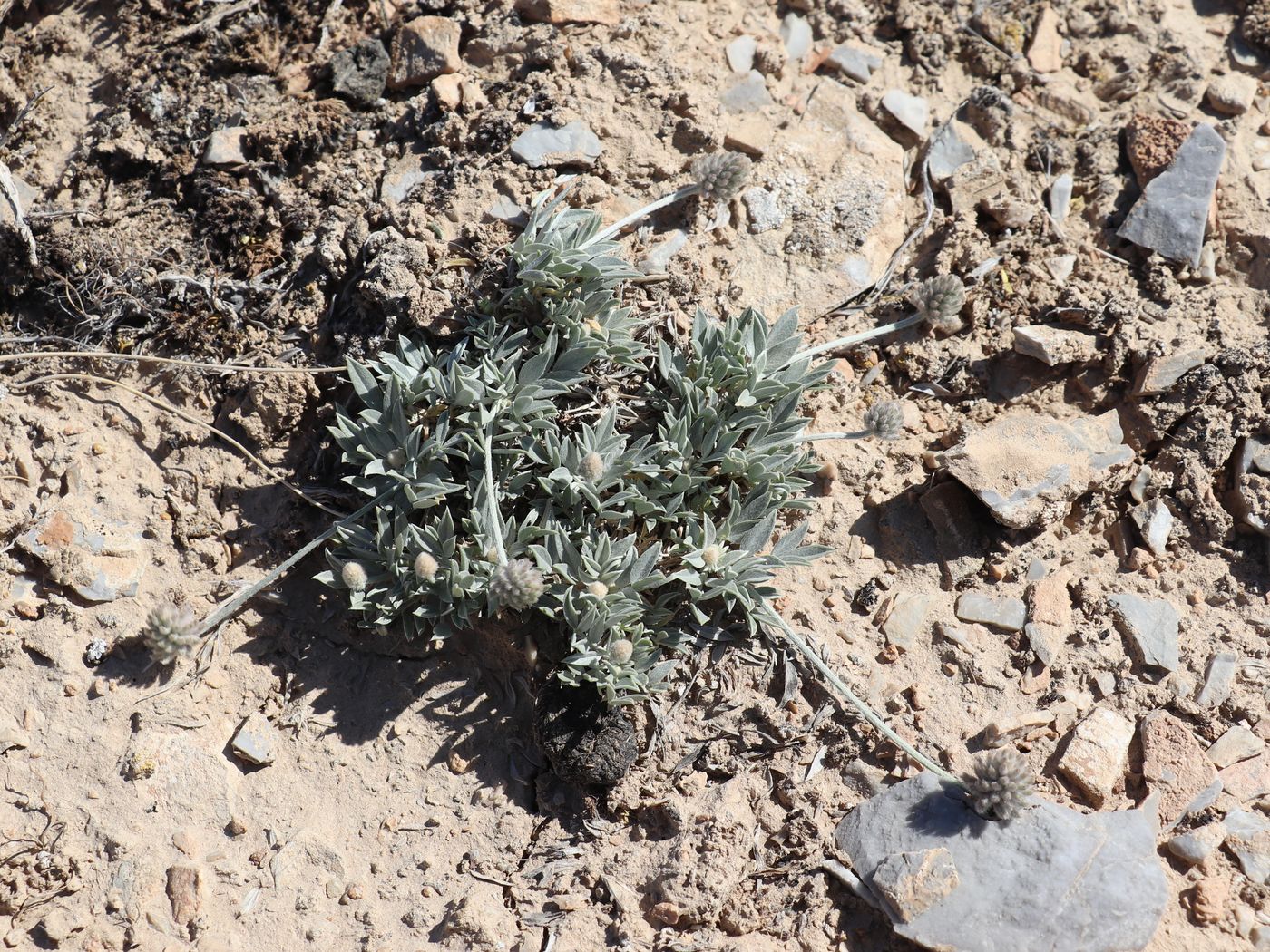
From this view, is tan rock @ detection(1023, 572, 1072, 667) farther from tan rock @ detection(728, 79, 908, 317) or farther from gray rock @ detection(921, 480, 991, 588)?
tan rock @ detection(728, 79, 908, 317)

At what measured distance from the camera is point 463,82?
4723mm

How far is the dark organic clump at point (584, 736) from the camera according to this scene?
143 inches

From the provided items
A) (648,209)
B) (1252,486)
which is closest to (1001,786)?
(1252,486)

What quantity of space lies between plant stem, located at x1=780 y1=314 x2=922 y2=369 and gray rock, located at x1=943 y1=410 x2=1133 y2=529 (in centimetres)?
59

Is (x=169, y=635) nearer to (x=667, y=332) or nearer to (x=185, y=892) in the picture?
(x=185, y=892)

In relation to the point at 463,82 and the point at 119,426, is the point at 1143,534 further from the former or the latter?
the point at 119,426

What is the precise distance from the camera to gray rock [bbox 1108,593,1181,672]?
387 centimetres

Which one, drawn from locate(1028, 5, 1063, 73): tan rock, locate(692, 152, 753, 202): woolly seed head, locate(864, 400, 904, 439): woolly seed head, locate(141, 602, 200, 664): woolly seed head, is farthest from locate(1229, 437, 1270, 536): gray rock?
locate(141, 602, 200, 664): woolly seed head

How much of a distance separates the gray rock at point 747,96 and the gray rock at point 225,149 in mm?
2340

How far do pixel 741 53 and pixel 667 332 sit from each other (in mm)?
1608

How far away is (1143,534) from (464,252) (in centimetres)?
319

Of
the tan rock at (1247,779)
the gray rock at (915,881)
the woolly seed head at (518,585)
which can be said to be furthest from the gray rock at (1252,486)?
the woolly seed head at (518,585)

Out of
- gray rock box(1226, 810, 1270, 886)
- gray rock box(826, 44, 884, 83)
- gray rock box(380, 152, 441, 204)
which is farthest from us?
gray rock box(826, 44, 884, 83)

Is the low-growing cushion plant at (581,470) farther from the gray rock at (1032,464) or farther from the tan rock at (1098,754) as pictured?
the tan rock at (1098,754)
